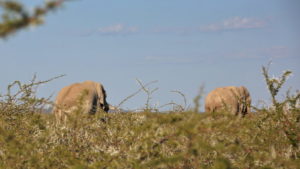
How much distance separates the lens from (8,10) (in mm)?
1990

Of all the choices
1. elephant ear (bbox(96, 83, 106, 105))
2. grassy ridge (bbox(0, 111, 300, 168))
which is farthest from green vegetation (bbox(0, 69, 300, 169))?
elephant ear (bbox(96, 83, 106, 105))

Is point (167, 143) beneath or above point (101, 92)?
beneath

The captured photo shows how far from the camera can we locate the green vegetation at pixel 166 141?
264cm

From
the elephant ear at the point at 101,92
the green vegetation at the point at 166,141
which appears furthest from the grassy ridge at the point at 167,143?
the elephant ear at the point at 101,92

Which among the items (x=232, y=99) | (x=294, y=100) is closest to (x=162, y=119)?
(x=294, y=100)

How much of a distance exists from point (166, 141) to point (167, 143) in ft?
0.36

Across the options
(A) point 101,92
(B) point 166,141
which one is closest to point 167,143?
(B) point 166,141

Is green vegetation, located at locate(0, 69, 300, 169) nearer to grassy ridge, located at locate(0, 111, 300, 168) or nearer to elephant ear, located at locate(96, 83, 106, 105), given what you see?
grassy ridge, located at locate(0, 111, 300, 168)

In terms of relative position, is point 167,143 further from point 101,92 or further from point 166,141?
point 101,92

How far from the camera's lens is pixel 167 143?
131 inches

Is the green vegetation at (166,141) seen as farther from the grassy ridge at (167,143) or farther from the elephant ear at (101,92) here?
the elephant ear at (101,92)

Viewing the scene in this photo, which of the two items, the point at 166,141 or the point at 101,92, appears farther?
the point at 101,92

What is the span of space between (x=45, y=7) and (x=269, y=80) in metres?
2.77

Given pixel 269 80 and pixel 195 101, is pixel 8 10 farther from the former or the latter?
pixel 269 80
